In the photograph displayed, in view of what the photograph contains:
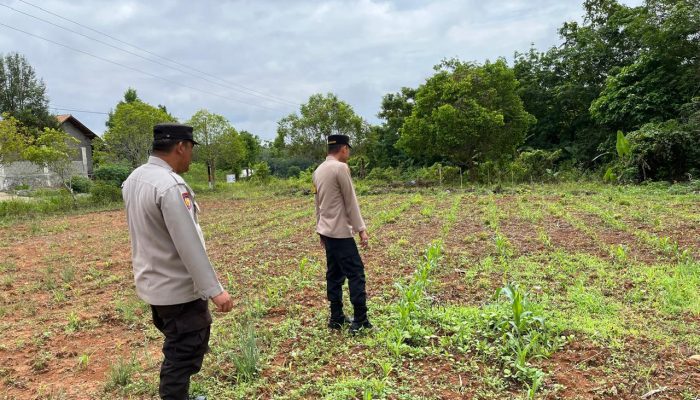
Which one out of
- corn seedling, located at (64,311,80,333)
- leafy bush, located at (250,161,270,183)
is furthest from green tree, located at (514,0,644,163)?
corn seedling, located at (64,311,80,333)

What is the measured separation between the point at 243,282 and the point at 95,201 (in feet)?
48.1

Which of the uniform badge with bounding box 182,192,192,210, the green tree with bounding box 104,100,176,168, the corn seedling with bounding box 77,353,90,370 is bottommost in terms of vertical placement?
the corn seedling with bounding box 77,353,90,370

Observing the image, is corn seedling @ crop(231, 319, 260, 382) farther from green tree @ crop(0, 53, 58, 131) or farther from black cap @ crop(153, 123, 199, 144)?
green tree @ crop(0, 53, 58, 131)

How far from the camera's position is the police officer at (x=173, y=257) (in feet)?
7.49

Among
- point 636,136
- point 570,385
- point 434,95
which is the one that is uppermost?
point 434,95

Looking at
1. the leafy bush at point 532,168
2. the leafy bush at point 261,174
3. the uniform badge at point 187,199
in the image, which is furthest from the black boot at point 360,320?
the leafy bush at point 261,174

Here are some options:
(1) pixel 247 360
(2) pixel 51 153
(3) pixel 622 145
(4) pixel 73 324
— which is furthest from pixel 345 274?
(2) pixel 51 153

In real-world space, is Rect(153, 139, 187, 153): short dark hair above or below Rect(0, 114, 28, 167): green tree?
below

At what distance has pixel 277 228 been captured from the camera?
10.3 m

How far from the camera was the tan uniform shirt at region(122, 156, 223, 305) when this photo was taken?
2.27 m

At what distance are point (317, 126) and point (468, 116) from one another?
27.6 ft

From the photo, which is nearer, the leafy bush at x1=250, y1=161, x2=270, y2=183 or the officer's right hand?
the officer's right hand

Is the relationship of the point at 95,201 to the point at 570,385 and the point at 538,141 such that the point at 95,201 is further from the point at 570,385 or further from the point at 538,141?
the point at 538,141

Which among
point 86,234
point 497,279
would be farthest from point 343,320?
point 86,234
